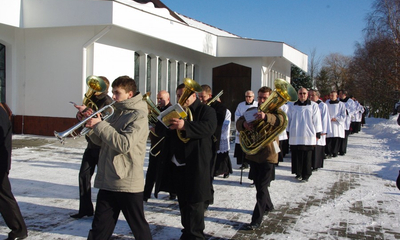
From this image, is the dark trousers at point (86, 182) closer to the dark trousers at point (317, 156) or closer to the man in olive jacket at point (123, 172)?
the man in olive jacket at point (123, 172)

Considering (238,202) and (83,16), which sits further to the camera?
(83,16)

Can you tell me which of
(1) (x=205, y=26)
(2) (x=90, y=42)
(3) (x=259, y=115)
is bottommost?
(3) (x=259, y=115)

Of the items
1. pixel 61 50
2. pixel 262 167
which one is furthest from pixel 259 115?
pixel 61 50

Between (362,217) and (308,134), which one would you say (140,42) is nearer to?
(308,134)

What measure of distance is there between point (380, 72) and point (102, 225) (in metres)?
37.7

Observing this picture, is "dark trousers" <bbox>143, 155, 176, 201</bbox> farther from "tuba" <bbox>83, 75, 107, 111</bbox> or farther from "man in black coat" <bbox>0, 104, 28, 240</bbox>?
"man in black coat" <bbox>0, 104, 28, 240</bbox>

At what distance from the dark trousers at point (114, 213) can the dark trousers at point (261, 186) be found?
1798 mm

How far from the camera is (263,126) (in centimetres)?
545

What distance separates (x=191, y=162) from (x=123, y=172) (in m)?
0.96

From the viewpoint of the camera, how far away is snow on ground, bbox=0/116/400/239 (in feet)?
16.2

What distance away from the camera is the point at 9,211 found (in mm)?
4230

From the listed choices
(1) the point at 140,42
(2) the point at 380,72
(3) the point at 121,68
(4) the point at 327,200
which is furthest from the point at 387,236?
(2) the point at 380,72

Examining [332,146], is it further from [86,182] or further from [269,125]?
[86,182]

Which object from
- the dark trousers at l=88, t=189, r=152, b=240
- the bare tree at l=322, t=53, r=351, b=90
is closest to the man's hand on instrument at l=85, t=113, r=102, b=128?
the dark trousers at l=88, t=189, r=152, b=240
